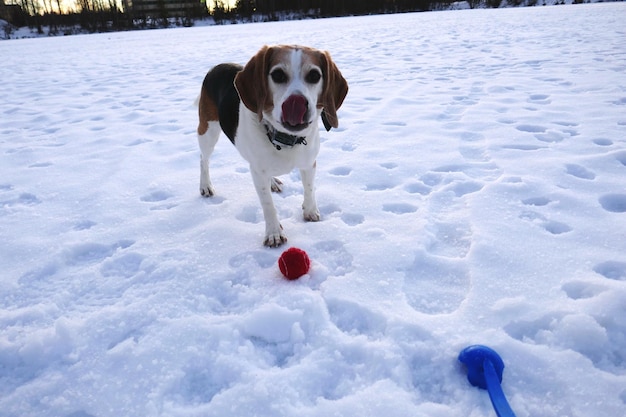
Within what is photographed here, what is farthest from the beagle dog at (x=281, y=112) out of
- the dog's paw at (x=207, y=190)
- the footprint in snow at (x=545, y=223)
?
the footprint in snow at (x=545, y=223)

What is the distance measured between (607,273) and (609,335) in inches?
19.3

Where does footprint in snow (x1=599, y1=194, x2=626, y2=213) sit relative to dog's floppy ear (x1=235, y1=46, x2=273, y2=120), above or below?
below

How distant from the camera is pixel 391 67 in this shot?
333 inches

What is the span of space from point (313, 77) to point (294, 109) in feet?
1.06

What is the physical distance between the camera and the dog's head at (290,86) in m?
2.13

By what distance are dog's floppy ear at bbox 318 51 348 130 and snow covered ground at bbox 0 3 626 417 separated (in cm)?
74

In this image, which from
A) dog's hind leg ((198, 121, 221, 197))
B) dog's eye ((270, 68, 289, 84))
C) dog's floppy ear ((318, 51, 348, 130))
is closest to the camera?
dog's eye ((270, 68, 289, 84))

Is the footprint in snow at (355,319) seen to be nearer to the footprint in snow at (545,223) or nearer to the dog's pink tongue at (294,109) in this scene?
the dog's pink tongue at (294,109)

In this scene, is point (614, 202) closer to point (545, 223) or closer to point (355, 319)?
point (545, 223)

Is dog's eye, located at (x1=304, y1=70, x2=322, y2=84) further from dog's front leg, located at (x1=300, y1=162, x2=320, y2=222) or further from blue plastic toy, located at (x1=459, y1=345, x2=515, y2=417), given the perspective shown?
blue plastic toy, located at (x1=459, y1=345, x2=515, y2=417)

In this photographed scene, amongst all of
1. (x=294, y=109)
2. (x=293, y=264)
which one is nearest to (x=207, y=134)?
(x=294, y=109)

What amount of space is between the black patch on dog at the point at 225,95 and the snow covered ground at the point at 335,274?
0.64 meters

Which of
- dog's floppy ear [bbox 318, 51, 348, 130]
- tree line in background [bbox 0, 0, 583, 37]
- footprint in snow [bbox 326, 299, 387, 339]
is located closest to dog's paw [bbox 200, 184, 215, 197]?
dog's floppy ear [bbox 318, 51, 348, 130]

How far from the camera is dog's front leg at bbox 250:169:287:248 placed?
254cm
